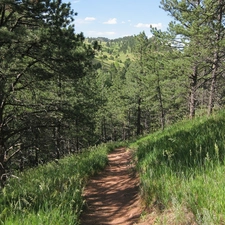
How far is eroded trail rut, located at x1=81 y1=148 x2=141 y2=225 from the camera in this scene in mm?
4895

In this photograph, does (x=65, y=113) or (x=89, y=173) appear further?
(x=65, y=113)

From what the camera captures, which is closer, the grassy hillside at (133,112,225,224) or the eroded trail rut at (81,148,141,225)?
the grassy hillside at (133,112,225,224)

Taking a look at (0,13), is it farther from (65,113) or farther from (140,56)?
(140,56)

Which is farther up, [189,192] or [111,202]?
[189,192]

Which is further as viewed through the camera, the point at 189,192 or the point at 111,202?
the point at 111,202

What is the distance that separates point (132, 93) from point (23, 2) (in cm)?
2597

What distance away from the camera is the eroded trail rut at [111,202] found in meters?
4.89

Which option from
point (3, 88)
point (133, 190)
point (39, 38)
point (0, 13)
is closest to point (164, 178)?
point (133, 190)

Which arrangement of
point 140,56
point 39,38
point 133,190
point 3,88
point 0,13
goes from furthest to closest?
point 140,56
point 0,13
point 39,38
point 3,88
point 133,190

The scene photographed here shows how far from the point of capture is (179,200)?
3650mm

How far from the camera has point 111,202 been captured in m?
6.07

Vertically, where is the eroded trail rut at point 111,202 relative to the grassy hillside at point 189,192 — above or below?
below

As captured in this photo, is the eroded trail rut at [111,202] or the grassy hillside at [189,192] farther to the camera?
the eroded trail rut at [111,202]

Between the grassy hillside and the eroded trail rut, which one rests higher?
the grassy hillside
